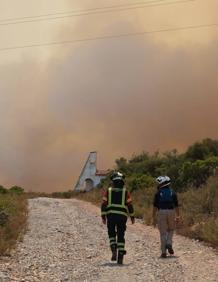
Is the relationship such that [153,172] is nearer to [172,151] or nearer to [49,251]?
[172,151]

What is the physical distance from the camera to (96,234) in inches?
944

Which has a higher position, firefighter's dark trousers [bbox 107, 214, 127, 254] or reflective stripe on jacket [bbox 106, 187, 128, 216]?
reflective stripe on jacket [bbox 106, 187, 128, 216]

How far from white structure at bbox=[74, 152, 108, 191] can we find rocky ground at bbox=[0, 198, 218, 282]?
59.3 metres

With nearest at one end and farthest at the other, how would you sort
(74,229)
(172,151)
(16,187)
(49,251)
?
(49,251), (74,229), (172,151), (16,187)

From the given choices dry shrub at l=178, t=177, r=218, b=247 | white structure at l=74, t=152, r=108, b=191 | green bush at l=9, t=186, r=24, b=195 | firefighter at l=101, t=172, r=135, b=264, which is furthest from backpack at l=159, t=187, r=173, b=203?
white structure at l=74, t=152, r=108, b=191

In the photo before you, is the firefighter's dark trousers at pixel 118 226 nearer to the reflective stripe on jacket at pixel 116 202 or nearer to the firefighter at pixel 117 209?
the firefighter at pixel 117 209

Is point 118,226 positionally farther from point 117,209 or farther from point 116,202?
point 116,202

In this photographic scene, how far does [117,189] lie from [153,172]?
2113 inches

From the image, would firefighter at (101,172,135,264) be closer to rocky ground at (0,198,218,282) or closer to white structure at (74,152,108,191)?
rocky ground at (0,198,218,282)

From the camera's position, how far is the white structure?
85562mm

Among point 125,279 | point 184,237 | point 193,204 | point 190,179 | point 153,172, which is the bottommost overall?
point 125,279

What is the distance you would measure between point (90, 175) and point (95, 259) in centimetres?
7042

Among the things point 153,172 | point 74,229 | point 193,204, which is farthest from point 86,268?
point 153,172

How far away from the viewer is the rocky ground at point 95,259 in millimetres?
13844
